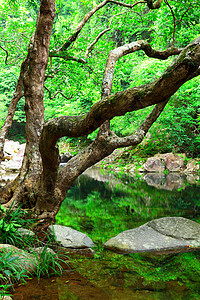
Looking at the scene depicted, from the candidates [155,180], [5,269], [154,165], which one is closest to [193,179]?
[155,180]

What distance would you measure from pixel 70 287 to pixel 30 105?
3.09 metres

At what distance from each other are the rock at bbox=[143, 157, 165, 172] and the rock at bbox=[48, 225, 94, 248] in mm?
13189

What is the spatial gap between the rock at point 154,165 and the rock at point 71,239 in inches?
519

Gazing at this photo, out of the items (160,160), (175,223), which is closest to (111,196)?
(175,223)

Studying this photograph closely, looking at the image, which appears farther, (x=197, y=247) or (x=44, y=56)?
(x=44, y=56)

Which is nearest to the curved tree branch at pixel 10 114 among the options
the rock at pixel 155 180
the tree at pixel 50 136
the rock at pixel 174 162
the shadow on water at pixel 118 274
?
the tree at pixel 50 136

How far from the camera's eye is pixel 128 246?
3.87 meters

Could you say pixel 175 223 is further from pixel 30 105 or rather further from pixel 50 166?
pixel 30 105

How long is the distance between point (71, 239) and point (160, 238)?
1514mm

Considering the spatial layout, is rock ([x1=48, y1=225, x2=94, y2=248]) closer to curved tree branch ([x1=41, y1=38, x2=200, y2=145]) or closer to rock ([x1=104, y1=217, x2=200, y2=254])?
rock ([x1=104, y1=217, x2=200, y2=254])

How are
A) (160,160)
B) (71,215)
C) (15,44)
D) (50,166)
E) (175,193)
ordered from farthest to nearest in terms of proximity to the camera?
1. (160,160)
2. (175,193)
3. (15,44)
4. (71,215)
5. (50,166)

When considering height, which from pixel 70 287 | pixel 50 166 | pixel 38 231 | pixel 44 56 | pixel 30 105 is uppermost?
pixel 44 56

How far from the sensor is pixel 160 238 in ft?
13.7

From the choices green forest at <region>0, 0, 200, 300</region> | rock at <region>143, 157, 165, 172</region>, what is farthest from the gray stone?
green forest at <region>0, 0, 200, 300</region>
